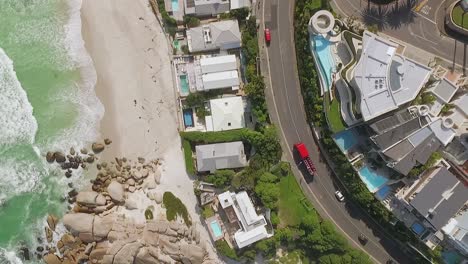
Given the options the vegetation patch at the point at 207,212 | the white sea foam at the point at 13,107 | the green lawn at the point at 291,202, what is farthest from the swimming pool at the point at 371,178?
the white sea foam at the point at 13,107

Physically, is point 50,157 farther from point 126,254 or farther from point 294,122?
point 294,122

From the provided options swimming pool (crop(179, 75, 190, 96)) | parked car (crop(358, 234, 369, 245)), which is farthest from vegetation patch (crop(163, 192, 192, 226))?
parked car (crop(358, 234, 369, 245))

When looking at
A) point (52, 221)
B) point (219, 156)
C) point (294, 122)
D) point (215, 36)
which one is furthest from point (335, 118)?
point (52, 221)

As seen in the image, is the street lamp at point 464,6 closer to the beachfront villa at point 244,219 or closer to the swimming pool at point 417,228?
the swimming pool at point 417,228

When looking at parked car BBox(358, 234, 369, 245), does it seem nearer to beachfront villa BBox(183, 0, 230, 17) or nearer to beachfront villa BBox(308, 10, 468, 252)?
beachfront villa BBox(308, 10, 468, 252)

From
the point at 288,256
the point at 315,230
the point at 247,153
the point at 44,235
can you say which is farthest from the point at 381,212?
the point at 44,235

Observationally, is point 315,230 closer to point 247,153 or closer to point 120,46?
point 247,153
